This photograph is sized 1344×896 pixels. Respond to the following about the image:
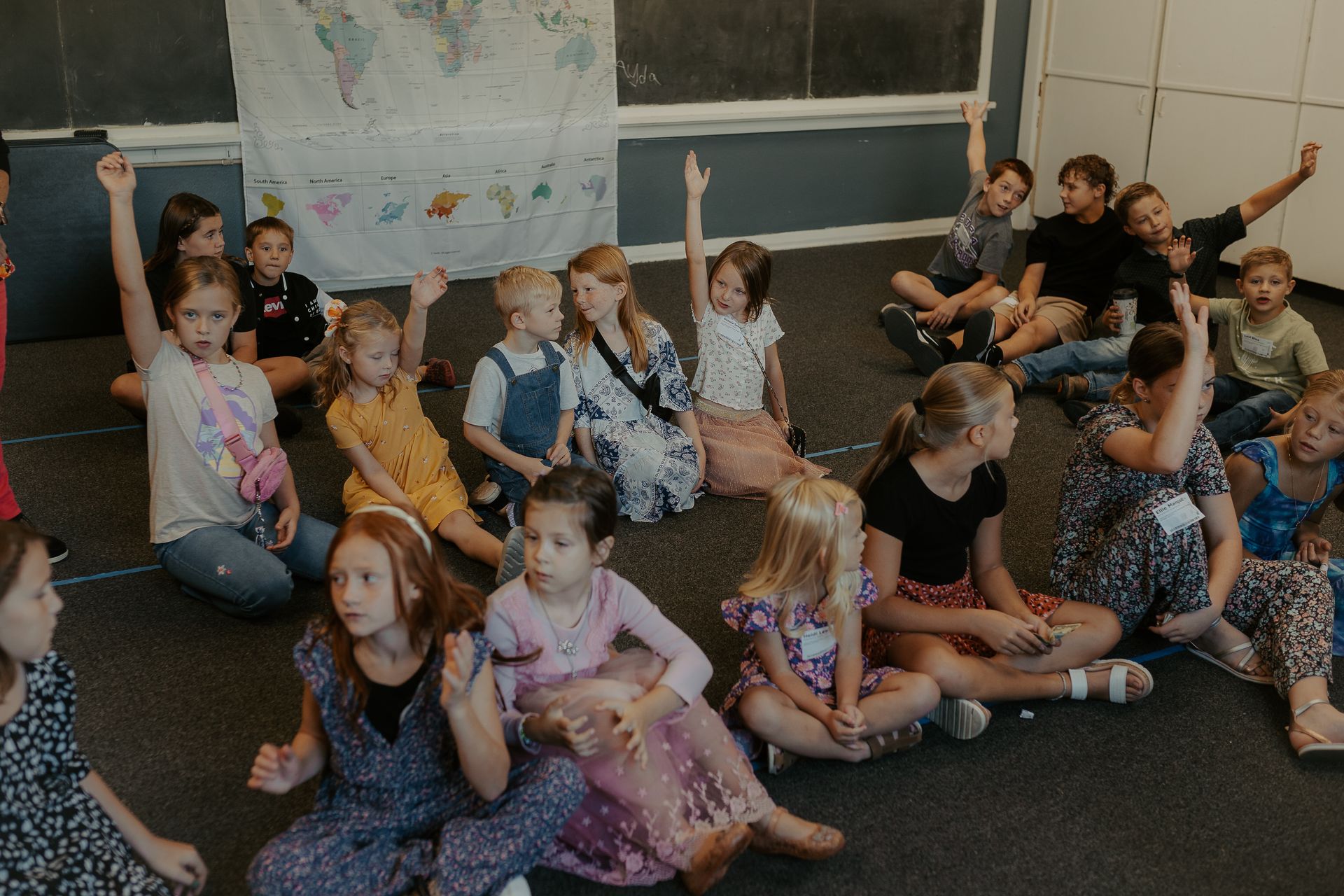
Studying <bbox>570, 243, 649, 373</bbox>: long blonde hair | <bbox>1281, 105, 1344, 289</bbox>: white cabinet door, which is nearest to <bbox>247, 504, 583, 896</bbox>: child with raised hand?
<bbox>570, 243, 649, 373</bbox>: long blonde hair

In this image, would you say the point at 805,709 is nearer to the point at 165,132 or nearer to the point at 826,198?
the point at 165,132

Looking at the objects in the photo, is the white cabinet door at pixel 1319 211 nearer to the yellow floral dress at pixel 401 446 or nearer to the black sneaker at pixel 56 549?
the yellow floral dress at pixel 401 446

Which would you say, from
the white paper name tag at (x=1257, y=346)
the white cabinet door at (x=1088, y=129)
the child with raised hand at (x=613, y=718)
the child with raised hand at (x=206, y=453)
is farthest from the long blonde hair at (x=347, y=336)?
the white cabinet door at (x=1088, y=129)

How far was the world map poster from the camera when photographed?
4.83 metres

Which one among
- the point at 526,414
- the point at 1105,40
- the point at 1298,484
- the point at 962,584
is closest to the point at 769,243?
the point at 1105,40

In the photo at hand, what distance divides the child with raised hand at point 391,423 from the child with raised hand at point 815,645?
2.90 ft

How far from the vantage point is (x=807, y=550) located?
203 cm

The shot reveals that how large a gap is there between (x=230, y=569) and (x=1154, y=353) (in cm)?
198

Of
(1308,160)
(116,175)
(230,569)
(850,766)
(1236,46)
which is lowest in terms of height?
(850,766)

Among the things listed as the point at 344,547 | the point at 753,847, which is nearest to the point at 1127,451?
the point at 753,847

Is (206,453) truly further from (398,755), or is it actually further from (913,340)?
(913,340)

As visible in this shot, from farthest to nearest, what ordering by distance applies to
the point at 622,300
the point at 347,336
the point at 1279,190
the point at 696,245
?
1. the point at 1279,190
2. the point at 696,245
3. the point at 622,300
4. the point at 347,336

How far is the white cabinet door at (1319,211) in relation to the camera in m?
4.89

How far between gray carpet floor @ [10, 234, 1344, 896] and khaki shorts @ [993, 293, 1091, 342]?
92 cm
